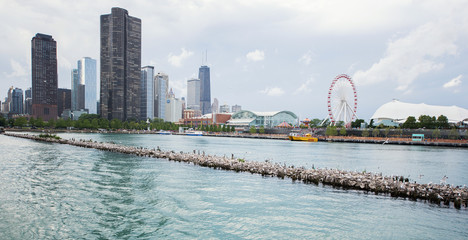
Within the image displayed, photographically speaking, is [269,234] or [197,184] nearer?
[269,234]

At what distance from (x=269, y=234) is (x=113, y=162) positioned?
31.7 metres

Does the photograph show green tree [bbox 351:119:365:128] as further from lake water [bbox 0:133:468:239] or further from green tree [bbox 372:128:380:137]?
lake water [bbox 0:133:468:239]

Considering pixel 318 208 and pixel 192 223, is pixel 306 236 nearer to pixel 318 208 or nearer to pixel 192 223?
pixel 318 208

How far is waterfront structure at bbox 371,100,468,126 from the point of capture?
17462 cm

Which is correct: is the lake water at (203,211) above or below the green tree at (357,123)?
below

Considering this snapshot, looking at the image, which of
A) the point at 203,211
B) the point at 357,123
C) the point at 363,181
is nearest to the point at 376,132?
the point at 357,123

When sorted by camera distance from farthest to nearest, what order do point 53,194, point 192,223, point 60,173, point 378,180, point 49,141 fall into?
point 49,141 → point 60,173 → point 378,180 → point 53,194 → point 192,223

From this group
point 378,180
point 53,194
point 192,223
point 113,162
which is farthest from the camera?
point 113,162

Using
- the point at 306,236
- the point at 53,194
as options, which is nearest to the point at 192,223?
the point at 306,236

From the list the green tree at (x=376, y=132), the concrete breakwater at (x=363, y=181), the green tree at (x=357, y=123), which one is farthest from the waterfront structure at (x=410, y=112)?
the concrete breakwater at (x=363, y=181)

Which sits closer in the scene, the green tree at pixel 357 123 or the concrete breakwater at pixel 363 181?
the concrete breakwater at pixel 363 181

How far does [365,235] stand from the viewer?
16.6 meters

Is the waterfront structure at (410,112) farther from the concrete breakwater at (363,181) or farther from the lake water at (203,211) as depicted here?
the lake water at (203,211)

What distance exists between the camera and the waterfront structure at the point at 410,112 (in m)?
175
